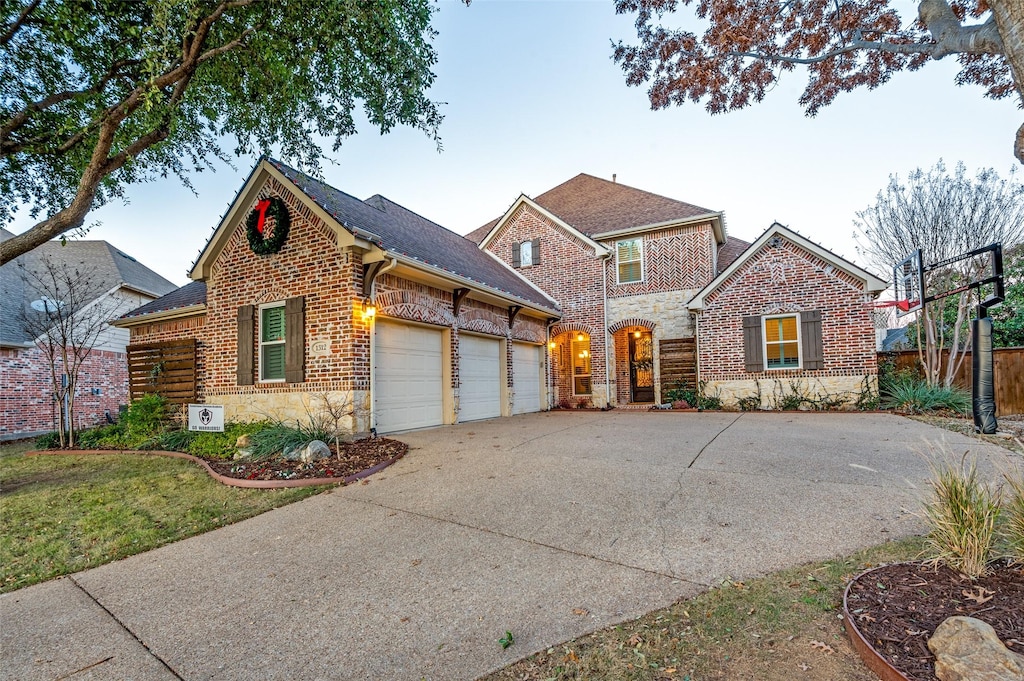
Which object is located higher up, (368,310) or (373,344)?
(368,310)

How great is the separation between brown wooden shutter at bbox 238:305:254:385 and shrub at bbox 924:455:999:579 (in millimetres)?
9804

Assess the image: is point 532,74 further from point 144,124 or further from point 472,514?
point 472,514

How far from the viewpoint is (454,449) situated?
7008mm

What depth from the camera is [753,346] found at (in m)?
11.9

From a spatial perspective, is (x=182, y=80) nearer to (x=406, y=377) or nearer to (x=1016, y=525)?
(x=406, y=377)

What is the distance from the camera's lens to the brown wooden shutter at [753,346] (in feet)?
38.8

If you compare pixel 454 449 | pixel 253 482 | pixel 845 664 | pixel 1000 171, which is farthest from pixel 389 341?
pixel 1000 171

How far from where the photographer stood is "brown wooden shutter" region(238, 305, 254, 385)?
877 cm

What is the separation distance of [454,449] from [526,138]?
9.18 metres

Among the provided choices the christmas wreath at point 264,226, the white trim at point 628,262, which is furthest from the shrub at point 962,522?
the white trim at point 628,262

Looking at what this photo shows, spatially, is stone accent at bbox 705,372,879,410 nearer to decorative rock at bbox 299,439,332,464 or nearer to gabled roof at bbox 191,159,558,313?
gabled roof at bbox 191,159,558,313

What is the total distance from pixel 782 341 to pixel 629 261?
198 inches

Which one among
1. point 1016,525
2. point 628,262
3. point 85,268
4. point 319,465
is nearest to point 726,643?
point 1016,525

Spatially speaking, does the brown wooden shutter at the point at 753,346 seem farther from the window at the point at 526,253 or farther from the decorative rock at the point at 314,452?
the decorative rock at the point at 314,452
